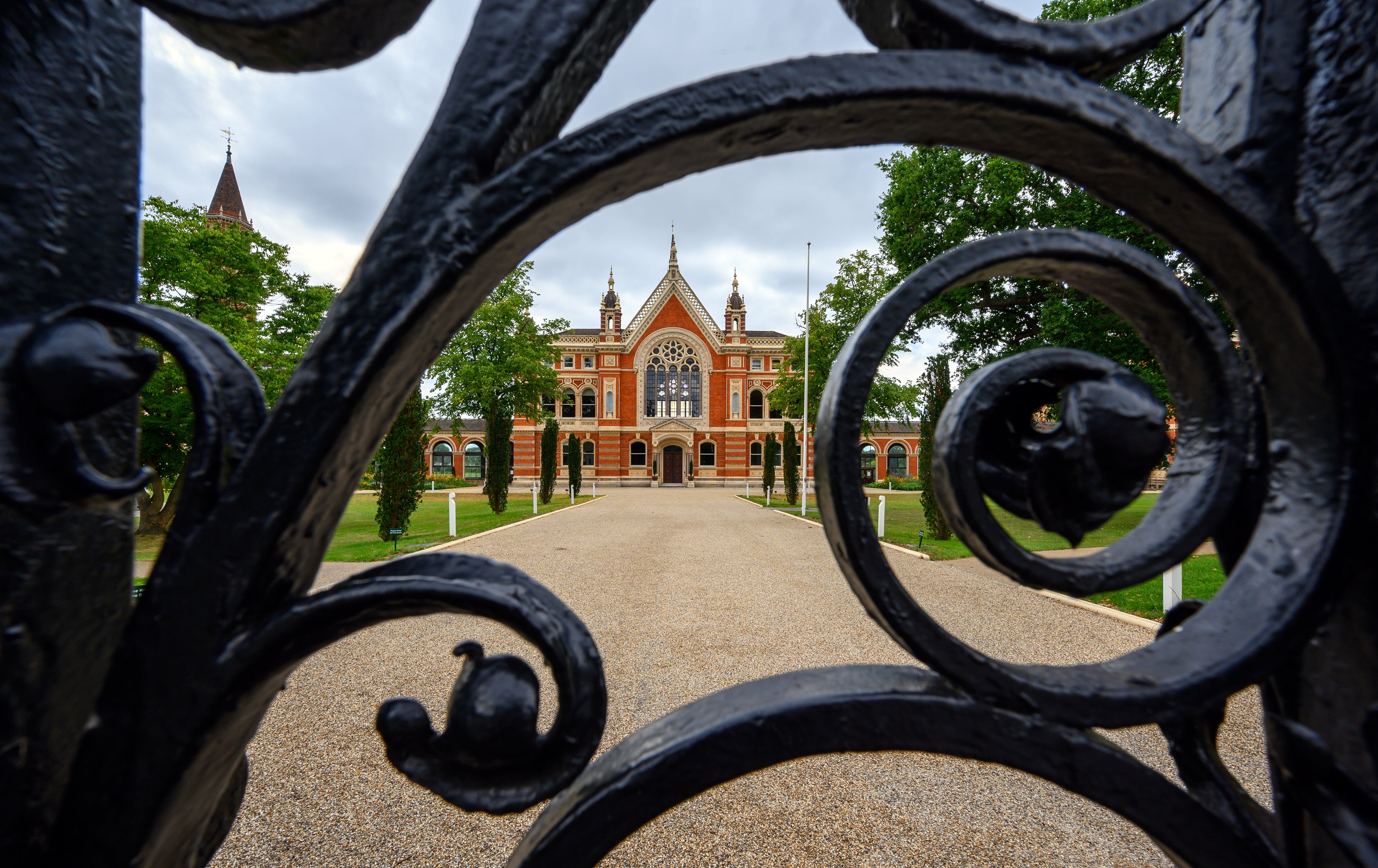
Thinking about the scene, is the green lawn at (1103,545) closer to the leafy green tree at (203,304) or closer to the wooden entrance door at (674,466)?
the leafy green tree at (203,304)

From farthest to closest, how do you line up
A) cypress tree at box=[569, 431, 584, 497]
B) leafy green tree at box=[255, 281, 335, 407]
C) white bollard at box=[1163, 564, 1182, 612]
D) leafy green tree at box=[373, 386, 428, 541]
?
cypress tree at box=[569, 431, 584, 497], leafy green tree at box=[255, 281, 335, 407], leafy green tree at box=[373, 386, 428, 541], white bollard at box=[1163, 564, 1182, 612]

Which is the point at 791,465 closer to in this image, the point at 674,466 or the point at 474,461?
the point at 674,466

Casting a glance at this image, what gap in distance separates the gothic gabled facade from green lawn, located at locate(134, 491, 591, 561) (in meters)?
11.1

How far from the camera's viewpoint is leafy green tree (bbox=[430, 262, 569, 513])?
19.1 meters

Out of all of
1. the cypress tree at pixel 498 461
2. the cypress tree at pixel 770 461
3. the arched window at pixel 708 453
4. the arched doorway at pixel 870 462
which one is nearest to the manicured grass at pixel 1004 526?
the cypress tree at pixel 770 461

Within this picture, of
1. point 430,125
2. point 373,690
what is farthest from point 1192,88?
point 373,690

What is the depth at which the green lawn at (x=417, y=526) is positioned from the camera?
333 inches

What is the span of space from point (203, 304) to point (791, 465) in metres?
16.7

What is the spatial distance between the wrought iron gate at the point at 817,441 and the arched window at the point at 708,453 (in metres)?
33.4

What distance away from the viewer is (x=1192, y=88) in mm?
606

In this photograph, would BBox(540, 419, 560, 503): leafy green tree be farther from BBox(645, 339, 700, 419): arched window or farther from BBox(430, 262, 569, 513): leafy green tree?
BBox(645, 339, 700, 419): arched window

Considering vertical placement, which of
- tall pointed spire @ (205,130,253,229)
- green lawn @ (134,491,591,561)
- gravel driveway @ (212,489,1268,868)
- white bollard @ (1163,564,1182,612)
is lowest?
green lawn @ (134,491,591,561)

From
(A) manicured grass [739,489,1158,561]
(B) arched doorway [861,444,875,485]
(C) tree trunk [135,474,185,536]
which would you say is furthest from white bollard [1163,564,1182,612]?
(B) arched doorway [861,444,875,485]

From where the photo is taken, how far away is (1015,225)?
37.0ft
